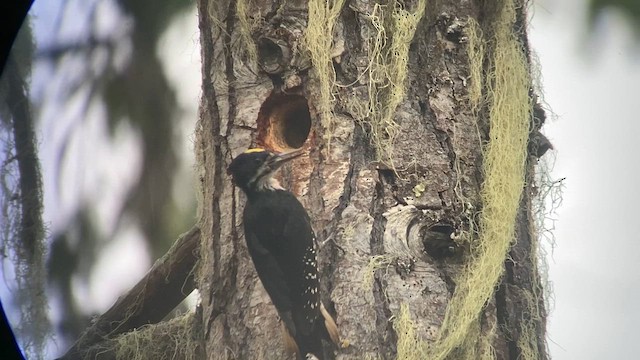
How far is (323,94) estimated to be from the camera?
1.89 m

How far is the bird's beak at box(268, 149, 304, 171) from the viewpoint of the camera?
1.92 metres

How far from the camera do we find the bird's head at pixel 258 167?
6.26 feet

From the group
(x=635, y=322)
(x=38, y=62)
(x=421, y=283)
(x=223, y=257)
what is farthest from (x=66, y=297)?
(x=635, y=322)

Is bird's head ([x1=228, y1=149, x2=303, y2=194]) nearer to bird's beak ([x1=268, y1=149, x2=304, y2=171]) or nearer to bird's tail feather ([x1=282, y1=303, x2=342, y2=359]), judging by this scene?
bird's beak ([x1=268, y1=149, x2=304, y2=171])

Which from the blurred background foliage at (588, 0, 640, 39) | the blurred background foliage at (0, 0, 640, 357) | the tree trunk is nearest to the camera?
the tree trunk

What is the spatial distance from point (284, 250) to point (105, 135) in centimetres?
61

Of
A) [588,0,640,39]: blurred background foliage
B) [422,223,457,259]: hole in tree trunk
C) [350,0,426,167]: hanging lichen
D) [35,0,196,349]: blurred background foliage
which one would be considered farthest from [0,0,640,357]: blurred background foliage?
[588,0,640,39]: blurred background foliage

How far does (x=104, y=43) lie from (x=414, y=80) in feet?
2.68

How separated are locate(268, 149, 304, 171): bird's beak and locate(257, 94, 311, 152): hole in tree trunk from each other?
0.6 inches

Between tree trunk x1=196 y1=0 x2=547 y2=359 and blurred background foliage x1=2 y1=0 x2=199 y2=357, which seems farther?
blurred background foliage x1=2 y1=0 x2=199 y2=357

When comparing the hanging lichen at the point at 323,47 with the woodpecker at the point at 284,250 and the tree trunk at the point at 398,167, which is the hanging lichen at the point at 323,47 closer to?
the tree trunk at the point at 398,167

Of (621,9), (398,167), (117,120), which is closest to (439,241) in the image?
(398,167)

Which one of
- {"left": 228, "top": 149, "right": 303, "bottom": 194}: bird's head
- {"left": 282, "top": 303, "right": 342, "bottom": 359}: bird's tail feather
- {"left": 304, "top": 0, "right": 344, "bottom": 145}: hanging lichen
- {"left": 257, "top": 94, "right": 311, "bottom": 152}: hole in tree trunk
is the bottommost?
{"left": 282, "top": 303, "right": 342, "bottom": 359}: bird's tail feather

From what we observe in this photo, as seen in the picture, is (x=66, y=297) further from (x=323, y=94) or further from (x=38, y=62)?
(x=323, y=94)
